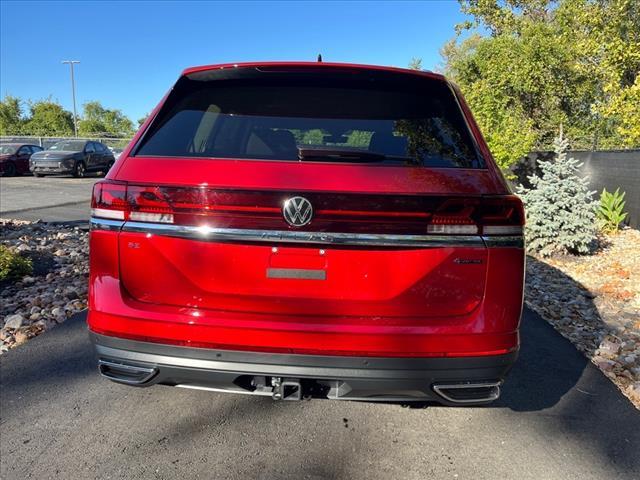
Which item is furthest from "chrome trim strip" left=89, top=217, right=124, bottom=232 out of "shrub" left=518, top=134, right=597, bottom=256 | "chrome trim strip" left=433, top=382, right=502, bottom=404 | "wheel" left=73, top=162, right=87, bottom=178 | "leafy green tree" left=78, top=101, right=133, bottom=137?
"leafy green tree" left=78, top=101, right=133, bottom=137

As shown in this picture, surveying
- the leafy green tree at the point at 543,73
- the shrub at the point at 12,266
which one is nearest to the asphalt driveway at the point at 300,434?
the shrub at the point at 12,266

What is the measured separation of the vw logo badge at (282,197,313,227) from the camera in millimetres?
2066

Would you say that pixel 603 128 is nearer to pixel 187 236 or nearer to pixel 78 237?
pixel 78 237

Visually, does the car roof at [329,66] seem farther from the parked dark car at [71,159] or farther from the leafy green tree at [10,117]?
the leafy green tree at [10,117]

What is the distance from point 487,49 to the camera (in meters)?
16.1

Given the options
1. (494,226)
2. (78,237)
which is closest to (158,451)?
(494,226)

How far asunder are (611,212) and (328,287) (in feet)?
30.9

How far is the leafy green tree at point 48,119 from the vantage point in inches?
1991

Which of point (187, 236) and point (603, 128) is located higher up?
point (603, 128)

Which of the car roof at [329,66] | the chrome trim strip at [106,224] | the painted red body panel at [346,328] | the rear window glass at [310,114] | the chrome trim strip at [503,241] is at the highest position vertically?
the car roof at [329,66]

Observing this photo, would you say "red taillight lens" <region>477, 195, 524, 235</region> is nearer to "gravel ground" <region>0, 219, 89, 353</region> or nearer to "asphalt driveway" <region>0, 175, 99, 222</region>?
"gravel ground" <region>0, 219, 89, 353</region>

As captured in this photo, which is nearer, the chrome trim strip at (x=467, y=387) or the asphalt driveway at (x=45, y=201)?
the chrome trim strip at (x=467, y=387)

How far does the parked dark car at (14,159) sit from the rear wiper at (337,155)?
24657mm

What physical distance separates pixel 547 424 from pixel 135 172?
2695 mm
